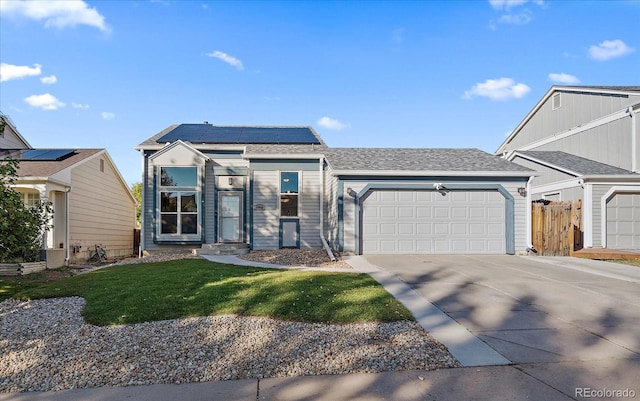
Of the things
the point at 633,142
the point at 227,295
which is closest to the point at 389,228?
the point at 227,295

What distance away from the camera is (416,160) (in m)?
13.6

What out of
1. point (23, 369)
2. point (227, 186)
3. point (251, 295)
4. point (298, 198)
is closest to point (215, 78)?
point (227, 186)

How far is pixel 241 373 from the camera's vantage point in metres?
3.80

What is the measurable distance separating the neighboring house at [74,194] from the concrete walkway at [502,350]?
33.9 ft

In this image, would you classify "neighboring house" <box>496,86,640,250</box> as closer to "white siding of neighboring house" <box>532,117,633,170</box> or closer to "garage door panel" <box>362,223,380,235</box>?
"white siding of neighboring house" <box>532,117,633,170</box>

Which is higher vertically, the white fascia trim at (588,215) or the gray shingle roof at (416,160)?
the gray shingle roof at (416,160)

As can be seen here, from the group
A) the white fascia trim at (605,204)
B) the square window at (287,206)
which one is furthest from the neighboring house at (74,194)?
the white fascia trim at (605,204)

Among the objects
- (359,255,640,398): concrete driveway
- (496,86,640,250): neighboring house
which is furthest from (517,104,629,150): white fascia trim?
(359,255,640,398): concrete driveway

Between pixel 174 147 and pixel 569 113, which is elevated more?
pixel 569 113

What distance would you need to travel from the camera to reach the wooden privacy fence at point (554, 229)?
12586mm

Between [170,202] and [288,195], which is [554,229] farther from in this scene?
[170,202]

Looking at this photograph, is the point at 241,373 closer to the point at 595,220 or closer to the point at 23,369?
the point at 23,369

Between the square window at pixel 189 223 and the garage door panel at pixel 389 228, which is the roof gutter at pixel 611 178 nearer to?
the garage door panel at pixel 389 228

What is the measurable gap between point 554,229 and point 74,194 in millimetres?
17812
